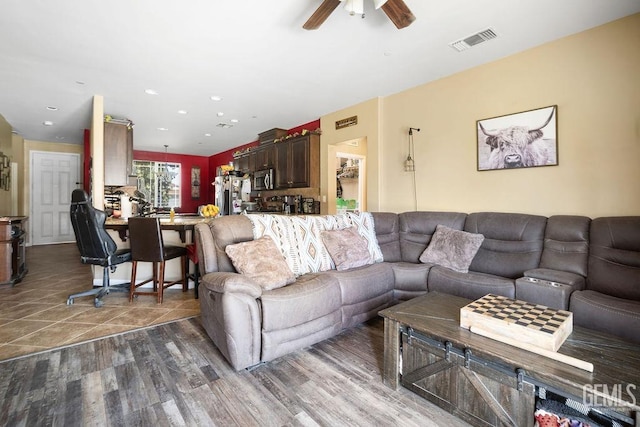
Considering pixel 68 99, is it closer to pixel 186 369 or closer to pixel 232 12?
pixel 232 12

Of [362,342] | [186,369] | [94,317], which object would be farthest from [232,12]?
[94,317]

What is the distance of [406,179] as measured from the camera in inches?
170

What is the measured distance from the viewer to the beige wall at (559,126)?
2613 mm

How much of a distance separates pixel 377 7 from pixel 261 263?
6.39 feet

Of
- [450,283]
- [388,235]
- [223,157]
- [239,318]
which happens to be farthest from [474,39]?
[223,157]

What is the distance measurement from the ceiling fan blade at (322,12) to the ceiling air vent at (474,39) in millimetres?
1481

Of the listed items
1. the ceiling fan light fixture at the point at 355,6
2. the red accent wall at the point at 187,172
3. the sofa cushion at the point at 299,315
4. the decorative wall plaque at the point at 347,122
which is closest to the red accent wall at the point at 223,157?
the red accent wall at the point at 187,172

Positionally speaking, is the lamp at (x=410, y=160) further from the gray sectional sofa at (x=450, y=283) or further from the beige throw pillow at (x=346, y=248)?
the beige throw pillow at (x=346, y=248)

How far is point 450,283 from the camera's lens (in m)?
2.76

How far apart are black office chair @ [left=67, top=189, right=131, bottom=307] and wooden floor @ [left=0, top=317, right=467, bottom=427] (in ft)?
3.89

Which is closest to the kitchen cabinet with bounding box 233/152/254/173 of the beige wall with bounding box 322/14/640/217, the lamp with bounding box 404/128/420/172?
the beige wall with bounding box 322/14/640/217

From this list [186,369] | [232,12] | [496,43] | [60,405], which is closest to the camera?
[60,405]

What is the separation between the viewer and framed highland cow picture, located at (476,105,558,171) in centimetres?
301

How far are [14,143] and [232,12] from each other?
7648 millimetres
